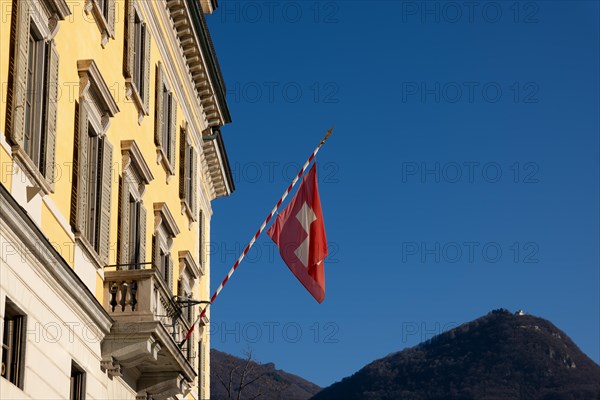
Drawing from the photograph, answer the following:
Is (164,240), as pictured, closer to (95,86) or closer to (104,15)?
(104,15)

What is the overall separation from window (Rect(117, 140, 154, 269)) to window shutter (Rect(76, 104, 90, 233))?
254cm

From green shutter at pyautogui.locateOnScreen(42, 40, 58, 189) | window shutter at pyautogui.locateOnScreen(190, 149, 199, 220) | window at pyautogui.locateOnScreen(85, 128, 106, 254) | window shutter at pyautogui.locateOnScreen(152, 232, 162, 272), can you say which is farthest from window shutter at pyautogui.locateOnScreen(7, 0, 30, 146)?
window shutter at pyautogui.locateOnScreen(190, 149, 199, 220)

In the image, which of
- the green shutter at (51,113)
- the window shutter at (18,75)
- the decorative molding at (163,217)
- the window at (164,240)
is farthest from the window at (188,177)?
the window shutter at (18,75)

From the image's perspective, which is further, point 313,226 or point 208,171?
point 208,171

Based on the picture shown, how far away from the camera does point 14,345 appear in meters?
18.3

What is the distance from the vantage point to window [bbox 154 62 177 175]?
97.4ft

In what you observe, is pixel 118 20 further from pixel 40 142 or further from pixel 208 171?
pixel 208 171

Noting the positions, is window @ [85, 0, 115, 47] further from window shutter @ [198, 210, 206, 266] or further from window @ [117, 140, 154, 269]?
window shutter @ [198, 210, 206, 266]

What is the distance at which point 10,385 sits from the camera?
17656mm

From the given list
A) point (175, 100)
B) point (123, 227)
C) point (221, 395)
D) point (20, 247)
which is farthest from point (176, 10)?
point (221, 395)

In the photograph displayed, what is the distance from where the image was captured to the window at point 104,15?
23.6m

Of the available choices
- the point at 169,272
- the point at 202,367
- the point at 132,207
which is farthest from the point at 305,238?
the point at 202,367

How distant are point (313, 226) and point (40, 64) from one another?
37.8 ft

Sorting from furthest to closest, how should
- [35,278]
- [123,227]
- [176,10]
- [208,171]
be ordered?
[208,171]
[176,10]
[123,227]
[35,278]
